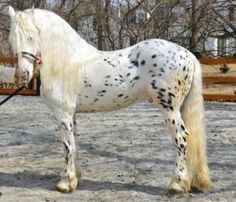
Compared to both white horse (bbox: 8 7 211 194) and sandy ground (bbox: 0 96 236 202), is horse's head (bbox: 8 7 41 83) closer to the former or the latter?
white horse (bbox: 8 7 211 194)

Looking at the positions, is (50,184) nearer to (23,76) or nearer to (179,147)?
(23,76)

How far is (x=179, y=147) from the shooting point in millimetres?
4188

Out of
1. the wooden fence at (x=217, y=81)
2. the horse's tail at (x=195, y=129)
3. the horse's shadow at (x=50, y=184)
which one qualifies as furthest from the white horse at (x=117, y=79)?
the wooden fence at (x=217, y=81)

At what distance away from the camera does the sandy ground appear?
432 centimetres

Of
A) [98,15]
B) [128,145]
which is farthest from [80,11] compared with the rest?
[128,145]

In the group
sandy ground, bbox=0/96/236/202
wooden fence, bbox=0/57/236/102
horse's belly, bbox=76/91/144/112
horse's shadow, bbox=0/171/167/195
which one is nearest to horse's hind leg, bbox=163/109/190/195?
sandy ground, bbox=0/96/236/202

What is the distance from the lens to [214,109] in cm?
1059

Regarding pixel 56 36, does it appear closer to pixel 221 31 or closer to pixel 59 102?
pixel 59 102

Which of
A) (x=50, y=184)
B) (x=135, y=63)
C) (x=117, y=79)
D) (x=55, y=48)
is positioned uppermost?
(x=55, y=48)

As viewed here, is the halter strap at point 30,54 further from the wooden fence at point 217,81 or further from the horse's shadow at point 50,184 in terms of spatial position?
the wooden fence at point 217,81

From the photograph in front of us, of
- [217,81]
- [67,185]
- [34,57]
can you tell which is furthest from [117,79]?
[217,81]

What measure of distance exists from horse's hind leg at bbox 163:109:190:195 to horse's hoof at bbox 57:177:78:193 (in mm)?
895

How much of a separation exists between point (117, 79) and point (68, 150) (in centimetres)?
81

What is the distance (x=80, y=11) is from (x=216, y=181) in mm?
17240
